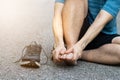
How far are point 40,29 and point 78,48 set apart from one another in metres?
1.06

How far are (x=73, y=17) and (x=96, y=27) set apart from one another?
15cm

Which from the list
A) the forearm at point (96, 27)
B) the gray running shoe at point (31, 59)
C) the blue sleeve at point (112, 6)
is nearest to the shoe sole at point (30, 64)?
the gray running shoe at point (31, 59)

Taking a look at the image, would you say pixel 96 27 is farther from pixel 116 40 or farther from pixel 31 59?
pixel 31 59

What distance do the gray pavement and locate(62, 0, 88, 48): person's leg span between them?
0.18 meters

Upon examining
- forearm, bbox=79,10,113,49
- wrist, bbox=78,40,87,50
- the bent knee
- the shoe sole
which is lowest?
the shoe sole

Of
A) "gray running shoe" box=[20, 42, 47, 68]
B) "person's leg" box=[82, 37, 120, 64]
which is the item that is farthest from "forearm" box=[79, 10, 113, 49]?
"gray running shoe" box=[20, 42, 47, 68]

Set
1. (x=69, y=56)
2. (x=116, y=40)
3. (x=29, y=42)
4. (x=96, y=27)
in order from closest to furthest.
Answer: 1. (x=69, y=56)
2. (x=96, y=27)
3. (x=116, y=40)
4. (x=29, y=42)

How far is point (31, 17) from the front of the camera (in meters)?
3.40

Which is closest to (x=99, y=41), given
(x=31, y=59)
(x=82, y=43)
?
(x=82, y=43)

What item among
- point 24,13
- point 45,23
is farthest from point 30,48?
point 24,13

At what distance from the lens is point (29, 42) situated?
249 centimetres

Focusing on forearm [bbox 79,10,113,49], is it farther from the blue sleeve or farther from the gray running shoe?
the gray running shoe

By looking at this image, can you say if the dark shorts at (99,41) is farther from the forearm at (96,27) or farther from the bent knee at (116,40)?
the forearm at (96,27)

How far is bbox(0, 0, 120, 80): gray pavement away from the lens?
6.20ft
